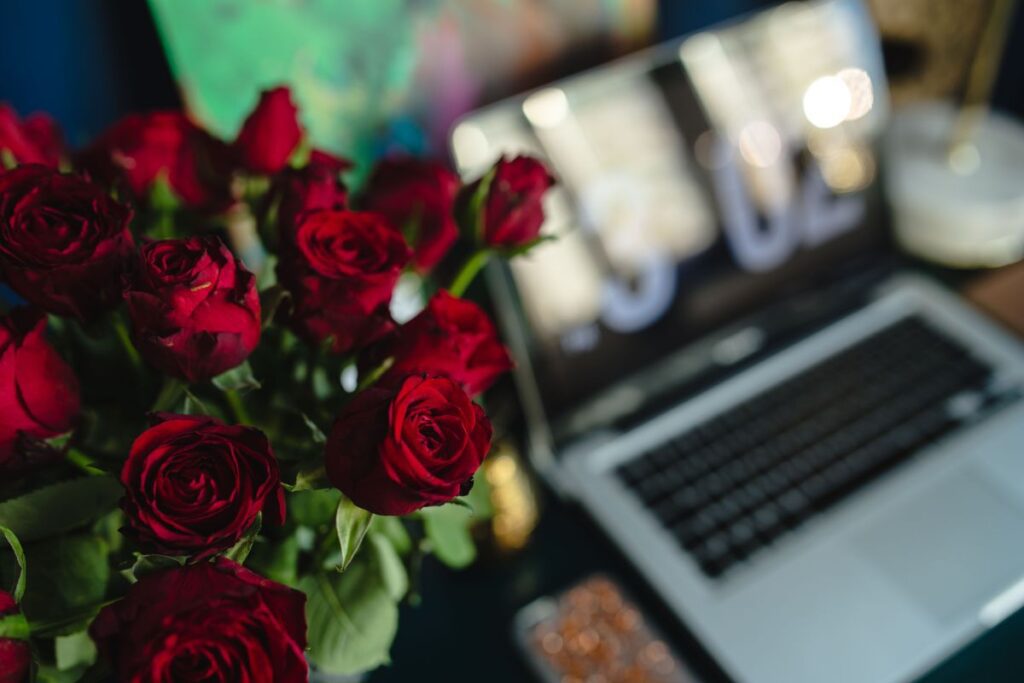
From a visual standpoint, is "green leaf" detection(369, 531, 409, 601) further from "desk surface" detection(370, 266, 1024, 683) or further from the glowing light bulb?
the glowing light bulb

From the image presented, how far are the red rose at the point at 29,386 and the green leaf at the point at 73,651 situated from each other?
10 centimetres

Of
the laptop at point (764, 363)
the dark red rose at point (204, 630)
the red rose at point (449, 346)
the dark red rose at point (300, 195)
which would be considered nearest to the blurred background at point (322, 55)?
the laptop at point (764, 363)

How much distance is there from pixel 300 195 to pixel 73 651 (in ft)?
0.90

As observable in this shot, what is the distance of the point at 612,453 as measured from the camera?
2.77 feet

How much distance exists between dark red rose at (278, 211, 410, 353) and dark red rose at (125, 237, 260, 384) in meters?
0.04

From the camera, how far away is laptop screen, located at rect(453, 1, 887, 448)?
0.80m

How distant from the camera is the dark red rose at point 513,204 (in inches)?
19.0

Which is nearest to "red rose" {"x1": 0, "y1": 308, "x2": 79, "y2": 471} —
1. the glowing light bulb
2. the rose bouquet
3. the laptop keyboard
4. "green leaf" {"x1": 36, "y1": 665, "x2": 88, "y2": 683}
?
the rose bouquet

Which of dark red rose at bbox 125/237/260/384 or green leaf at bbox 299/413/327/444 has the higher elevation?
dark red rose at bbox 125/237/260/384

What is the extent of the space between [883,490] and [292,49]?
0.69 metres

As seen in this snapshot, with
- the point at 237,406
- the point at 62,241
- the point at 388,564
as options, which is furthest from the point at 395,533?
the point at 62,241

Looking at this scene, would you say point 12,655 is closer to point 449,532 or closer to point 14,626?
point 14,626

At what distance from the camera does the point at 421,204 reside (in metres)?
0.53

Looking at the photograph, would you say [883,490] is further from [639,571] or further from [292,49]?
[292,49]
